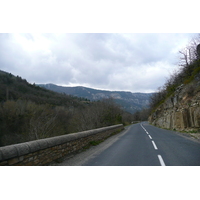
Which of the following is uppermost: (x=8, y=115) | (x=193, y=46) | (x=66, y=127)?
(x=193, y=46)

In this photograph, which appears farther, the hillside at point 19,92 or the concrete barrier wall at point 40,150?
the hillside at point 19,92

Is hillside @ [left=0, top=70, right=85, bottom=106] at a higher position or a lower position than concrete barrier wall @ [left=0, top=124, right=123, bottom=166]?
higher

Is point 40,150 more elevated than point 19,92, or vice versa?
point 19,92

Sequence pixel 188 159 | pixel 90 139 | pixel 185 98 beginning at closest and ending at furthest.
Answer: pixel 188 159, pixel 90 139, pixel 185 98

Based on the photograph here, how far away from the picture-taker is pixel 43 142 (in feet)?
20.9

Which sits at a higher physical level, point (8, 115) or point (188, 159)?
point (8, 115)

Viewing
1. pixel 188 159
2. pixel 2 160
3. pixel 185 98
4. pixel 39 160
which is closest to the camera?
pixel 2 160

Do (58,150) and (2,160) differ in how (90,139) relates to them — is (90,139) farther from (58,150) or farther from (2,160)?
(2,160)

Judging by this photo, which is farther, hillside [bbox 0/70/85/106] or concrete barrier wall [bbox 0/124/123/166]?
hillside [bbox 0/70/85/106]

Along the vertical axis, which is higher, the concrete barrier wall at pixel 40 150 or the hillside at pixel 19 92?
the hillside at pixel 19 92

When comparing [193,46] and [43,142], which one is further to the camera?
[193,46]

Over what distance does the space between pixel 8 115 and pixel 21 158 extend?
105 feet

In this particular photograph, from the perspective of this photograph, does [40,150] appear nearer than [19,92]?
Yes

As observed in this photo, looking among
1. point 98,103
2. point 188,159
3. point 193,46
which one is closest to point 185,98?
point 193,46
